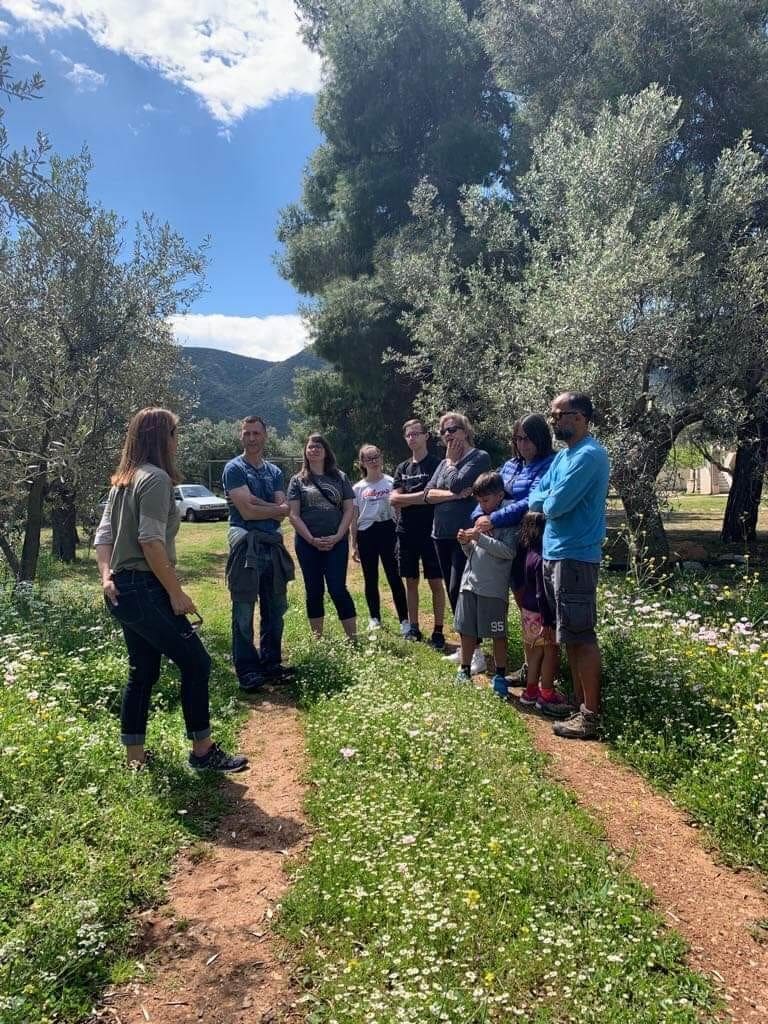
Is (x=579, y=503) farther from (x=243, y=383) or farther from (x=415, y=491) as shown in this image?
(x=243, y=383)

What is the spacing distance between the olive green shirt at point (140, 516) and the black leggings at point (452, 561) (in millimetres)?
2543

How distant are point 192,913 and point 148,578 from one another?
1.59 metres

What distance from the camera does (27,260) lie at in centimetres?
731

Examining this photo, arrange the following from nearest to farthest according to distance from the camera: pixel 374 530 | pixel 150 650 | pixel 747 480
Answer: pixel 150 650
pixel 374 530
pixel 747 480

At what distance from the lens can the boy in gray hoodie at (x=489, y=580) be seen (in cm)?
469

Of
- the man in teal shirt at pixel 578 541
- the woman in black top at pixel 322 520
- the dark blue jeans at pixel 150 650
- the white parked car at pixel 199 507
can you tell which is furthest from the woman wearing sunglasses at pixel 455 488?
the white parked car at pixel 199 507

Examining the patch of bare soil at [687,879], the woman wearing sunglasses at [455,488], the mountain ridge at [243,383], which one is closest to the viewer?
the patch of bare soil at [687,879]

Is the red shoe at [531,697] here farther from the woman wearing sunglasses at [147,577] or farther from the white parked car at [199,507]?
the white parked car at [199,507]

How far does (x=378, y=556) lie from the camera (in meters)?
6.50

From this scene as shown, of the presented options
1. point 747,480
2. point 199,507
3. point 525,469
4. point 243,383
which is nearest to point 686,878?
point 525,469

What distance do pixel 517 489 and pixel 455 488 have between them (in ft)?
2.16

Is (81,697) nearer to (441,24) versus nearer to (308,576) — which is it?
(308,576)

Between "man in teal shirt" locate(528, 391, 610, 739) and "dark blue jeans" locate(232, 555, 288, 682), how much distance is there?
89.5 inches

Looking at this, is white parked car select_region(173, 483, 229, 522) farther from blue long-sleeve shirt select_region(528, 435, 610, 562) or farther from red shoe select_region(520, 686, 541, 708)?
blue long-sleeve shirt select_region(528, 435, 610, 562)
